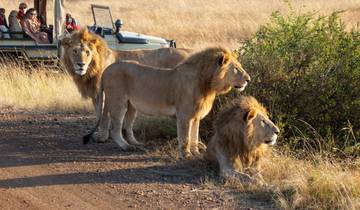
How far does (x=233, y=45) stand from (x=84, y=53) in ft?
38.5

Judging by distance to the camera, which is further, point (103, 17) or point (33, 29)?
point (103, 17)

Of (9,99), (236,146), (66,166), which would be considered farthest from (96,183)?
(9,99)

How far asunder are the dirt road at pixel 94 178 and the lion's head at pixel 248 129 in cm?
52

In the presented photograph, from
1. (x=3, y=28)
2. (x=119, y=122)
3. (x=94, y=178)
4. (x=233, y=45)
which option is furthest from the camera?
(x=233, y=45)

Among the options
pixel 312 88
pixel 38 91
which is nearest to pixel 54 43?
pixel 38 91

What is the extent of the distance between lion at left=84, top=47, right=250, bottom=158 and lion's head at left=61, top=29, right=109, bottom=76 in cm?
74

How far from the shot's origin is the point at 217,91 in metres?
8.79

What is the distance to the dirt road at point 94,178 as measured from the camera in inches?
271

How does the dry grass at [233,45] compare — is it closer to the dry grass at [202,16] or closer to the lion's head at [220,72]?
the dry grass at [202,16]

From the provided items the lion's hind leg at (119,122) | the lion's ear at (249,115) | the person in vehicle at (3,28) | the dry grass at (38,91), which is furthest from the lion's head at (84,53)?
the person in vehicle at (3,28)

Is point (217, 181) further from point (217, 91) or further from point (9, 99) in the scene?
point (9, 99)

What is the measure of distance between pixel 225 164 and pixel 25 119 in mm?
4716

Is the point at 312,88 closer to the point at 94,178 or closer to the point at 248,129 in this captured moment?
the point at 248,129

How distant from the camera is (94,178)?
7809mm
